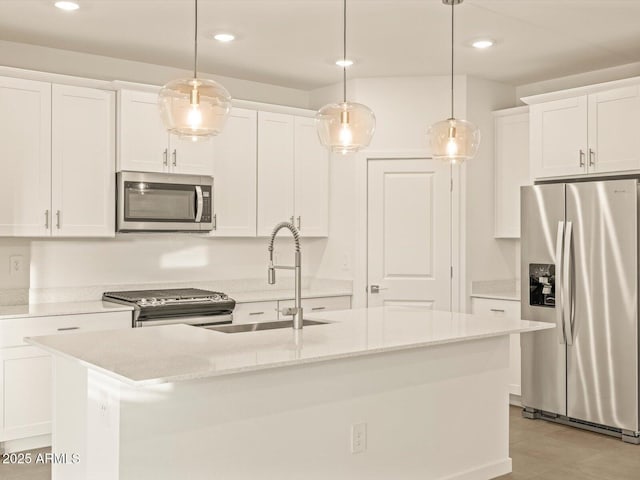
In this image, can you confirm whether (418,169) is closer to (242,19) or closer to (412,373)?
(242,19)

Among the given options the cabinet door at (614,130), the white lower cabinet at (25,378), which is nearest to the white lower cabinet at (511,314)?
the cabinet door at (614,130)

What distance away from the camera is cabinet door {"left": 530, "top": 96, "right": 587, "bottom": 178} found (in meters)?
4.88

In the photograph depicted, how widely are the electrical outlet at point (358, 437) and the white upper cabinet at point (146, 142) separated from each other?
7.82ft

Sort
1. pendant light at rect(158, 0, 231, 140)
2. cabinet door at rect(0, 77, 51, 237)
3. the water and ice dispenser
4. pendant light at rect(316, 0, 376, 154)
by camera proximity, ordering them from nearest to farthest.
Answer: pendant light at rect(158, 0, 231, 140) < pendant light at rect(316, 0, 376, 154) < cabinet door at rect(0, 77, 51, 237) < the water and ice dispenser

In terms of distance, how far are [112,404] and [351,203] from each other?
3452 millimetres

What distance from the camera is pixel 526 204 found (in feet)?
16.4

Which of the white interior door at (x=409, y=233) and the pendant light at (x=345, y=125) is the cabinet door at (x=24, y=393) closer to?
the pendant light at (x=345, y=125)

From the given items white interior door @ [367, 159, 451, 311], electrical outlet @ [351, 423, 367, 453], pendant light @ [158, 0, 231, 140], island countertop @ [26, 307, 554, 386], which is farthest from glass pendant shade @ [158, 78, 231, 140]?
white interior door @ [367, 159, 451, 311]

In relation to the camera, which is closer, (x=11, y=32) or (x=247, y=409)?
(x=247, y=409)

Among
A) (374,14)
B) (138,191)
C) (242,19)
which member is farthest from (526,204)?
(138,191)

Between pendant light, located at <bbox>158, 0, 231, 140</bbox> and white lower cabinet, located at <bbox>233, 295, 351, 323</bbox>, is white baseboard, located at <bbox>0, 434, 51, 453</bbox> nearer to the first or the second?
white lower cabinet, located at <bbox>233, 295, 351, 323</bbox>

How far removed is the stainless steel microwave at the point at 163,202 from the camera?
4.68 meters

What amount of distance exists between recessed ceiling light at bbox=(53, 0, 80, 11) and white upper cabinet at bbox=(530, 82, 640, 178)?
3.31 m

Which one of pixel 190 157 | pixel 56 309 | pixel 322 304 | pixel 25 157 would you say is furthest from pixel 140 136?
pixel 322 304
